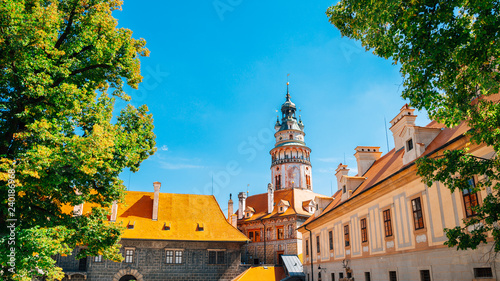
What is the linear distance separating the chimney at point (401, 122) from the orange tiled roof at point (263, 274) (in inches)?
709

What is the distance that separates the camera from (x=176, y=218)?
3884cm

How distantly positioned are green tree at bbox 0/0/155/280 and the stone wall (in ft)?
78.7

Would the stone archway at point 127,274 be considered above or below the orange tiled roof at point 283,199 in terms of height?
below

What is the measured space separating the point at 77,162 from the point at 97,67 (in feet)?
13.1

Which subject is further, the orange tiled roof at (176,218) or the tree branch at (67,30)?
the orange tiled roof at (176,218)

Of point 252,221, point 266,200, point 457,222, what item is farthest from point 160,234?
point 457,222

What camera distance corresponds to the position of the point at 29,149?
10.2 m

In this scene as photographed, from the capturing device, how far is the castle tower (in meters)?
62.8

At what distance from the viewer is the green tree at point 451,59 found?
634 centimetres

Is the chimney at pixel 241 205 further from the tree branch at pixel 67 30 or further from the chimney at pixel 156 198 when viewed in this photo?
the tree branch at pixel 67 30

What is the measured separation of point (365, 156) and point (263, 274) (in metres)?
15.3

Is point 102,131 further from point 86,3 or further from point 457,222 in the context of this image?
point 457,222

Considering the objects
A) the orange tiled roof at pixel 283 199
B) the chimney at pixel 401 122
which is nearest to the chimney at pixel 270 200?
the orange tiled roof at pixel 283 199

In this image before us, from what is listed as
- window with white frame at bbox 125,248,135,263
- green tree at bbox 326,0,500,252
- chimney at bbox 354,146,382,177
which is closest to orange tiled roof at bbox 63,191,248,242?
window with white frame at bbox 125,248,135,263
